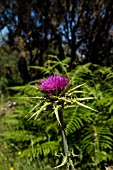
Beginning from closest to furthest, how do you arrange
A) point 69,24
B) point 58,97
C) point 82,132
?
point 58,97, point 82,132, point 69,24

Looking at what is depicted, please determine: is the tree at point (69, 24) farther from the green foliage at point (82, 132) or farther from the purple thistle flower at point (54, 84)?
the purple thistle flower at point (54, 84)

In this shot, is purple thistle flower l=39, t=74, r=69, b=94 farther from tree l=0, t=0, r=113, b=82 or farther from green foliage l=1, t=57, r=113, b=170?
tree l=0, t=0, r=113, b=82

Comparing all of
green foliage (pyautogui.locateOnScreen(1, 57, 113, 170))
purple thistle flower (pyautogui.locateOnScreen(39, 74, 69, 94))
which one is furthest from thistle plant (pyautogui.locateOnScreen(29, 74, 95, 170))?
green foliage (pyautogui.locateOnScreen(1, 57, 113, 170))

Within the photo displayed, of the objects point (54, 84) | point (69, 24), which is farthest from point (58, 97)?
→ point (69, 24)

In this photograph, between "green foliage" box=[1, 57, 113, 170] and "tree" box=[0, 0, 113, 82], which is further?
"tree" box=[0, 0, 113, 82]

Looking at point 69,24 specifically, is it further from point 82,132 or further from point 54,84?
point 54,84

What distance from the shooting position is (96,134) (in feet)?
11.9

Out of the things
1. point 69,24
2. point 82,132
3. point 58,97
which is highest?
point 69,24

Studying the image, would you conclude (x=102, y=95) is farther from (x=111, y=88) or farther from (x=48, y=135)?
(x=48, y=135)

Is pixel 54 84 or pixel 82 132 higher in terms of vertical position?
pixel 82 132

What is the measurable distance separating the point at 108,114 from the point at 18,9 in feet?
23.5

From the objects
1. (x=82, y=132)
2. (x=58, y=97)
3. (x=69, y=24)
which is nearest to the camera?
(x=58, y=97)

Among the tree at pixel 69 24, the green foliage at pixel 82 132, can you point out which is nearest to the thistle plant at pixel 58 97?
the green foliage at pixel 82 132

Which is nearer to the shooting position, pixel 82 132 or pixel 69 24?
pixel 82 132
